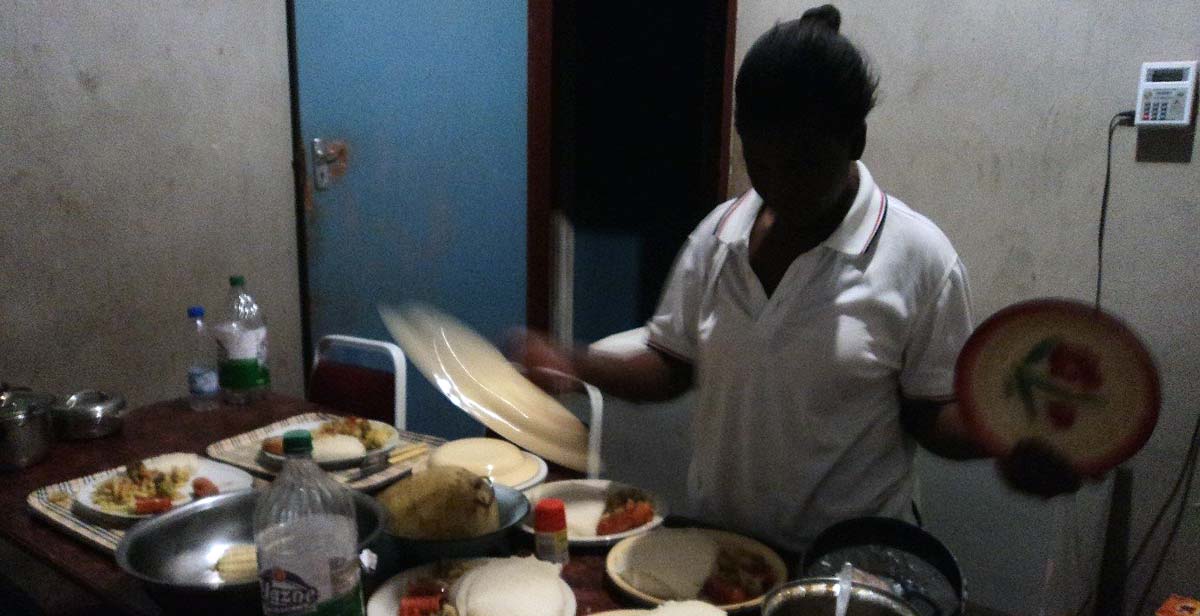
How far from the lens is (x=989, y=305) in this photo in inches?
88.6

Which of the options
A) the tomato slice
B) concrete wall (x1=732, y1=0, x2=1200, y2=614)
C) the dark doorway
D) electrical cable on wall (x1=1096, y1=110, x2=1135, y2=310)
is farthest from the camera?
the dark doorway

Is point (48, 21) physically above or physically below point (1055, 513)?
above

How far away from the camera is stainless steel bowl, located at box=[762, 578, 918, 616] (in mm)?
915

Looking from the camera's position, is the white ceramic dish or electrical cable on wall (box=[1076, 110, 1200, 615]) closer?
the white ceramic dish

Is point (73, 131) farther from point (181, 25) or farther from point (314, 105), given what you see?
point (314, 105)

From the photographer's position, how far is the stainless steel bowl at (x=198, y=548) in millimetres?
1054

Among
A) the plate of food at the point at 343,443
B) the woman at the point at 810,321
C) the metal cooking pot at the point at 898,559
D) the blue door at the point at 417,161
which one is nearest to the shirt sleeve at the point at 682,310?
the woman at the point at 810,321

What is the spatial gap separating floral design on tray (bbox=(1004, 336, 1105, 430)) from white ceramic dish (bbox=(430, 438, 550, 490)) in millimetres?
892

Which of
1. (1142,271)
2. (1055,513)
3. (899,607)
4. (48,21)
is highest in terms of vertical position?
(48,21)

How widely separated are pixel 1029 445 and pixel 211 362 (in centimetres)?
247

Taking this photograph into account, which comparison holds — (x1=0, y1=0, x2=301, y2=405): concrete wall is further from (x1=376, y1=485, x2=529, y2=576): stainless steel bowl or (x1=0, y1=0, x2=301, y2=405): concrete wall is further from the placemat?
(x1=376, y1=485, x2=529, y2=576): stainless steel bowl

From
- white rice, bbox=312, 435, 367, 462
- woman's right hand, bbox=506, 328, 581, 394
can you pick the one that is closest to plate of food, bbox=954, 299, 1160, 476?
woman's right hand, bbox=506, 328, 581, 394

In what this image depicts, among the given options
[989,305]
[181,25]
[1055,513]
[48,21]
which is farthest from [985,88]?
[48,21]

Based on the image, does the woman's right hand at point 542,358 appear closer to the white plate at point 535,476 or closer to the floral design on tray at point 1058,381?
the white plate at point 535,476
